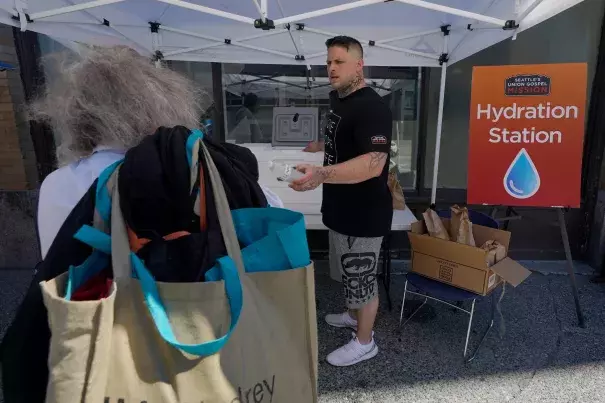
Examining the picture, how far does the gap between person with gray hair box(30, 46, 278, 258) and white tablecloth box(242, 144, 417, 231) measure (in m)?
2.23

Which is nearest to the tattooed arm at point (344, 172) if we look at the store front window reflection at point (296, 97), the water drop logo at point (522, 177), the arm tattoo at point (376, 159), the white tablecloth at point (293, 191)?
the arm tattoo at point (376, 159)

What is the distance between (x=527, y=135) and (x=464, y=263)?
3.38ft

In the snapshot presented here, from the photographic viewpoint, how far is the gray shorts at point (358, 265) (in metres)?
2.47

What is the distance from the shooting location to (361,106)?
2250 mm

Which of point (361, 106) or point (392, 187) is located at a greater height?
point (361, 106)

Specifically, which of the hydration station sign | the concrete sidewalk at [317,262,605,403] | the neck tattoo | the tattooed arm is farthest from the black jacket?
the hydration station sign

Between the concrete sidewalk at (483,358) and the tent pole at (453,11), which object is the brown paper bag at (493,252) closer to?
the concrete sidewalk at (483,358)

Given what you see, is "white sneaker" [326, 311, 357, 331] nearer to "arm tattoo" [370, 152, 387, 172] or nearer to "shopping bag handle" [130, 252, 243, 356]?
"arm tattoo" [370, 152, 387, 172]

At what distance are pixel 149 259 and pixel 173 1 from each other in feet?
6.52

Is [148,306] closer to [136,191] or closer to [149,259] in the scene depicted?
[149,259]

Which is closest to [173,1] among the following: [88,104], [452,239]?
[88,104]

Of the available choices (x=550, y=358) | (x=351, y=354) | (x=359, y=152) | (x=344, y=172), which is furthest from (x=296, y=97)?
(x=550, y=358)

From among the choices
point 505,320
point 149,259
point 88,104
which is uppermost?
point 88,104

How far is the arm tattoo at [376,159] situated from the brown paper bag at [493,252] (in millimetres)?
964
